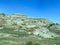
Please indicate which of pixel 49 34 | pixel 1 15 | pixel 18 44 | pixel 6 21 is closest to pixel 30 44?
pixel 18 44

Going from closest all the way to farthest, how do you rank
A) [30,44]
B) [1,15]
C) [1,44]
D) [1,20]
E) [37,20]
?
[30,44] → [1,44] → [1,20] → [1,15] → [37,20]

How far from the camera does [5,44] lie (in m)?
48.6

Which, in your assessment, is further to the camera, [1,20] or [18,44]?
[1,20]

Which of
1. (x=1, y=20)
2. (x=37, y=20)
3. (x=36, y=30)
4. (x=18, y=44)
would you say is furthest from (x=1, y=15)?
(x=18, y=44)

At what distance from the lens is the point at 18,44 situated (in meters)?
49.8

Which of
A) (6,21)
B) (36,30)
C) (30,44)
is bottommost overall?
(30,44)

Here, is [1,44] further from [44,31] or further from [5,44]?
[44,31]

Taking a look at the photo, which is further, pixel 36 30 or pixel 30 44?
pixel 36 30

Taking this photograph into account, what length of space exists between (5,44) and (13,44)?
6.08ft

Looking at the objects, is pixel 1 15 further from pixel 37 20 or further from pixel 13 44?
pixel 13 44

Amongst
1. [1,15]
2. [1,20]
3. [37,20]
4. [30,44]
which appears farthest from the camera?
[37,20]

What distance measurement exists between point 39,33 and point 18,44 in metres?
37.6

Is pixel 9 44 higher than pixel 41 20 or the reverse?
the reverse

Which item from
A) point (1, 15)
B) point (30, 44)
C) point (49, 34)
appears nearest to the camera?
A: point (30, 44)
